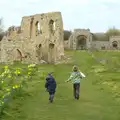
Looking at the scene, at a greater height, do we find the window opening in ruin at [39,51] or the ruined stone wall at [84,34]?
the ruined stone wall at [84,34]

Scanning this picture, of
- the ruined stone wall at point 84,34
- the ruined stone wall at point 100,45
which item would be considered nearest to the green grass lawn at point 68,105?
the ruined stone wall at point 84,34

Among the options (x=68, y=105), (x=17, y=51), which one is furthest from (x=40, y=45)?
(x=68, y=105)

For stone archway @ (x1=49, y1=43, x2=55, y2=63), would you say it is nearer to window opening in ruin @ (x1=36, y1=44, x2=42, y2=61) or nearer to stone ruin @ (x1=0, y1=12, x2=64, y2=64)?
stone ruin @ (x1=0, y1=12, x2=64, y2=64)

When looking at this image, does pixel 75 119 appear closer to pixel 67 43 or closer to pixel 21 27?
pixel 21 27

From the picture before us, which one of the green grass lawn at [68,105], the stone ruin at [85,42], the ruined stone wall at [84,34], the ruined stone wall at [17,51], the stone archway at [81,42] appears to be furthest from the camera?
the stone archway at [81,42]

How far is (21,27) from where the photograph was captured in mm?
54688

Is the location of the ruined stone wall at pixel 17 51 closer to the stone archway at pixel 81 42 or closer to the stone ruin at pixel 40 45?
the stone ruin at pixel 40 45

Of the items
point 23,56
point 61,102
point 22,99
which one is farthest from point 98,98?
point 23,56

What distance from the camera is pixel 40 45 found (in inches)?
2030

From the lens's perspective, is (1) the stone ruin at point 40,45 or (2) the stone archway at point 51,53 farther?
(2) the stone archway at point 51,53

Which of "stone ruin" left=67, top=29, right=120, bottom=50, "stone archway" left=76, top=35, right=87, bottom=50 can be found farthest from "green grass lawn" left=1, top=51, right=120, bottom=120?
"stone archway" left=76, top=35, right=87, bottom=50

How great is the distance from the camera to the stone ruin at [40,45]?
48750 mm

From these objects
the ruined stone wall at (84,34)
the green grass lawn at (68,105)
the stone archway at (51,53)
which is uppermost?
the ruined stone wall at (84,34)

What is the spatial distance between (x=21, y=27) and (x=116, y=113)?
134ft
